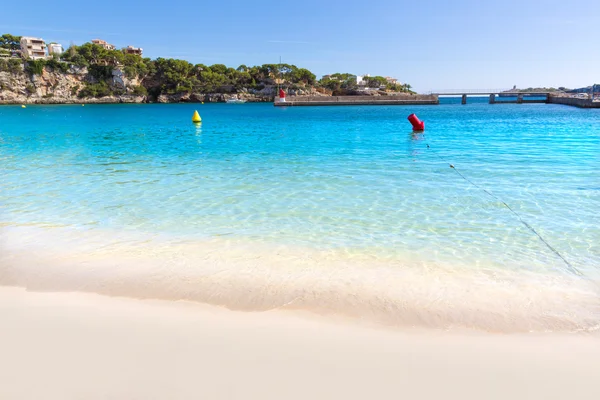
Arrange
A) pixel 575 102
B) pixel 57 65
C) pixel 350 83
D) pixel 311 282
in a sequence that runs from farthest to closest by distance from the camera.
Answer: pixel 350 83, pixel 57 65, pixel 575 102, pixel 311 282

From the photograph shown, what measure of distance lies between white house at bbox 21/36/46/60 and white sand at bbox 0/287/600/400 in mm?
143070

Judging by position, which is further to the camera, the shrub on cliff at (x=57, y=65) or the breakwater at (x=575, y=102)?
the shrub on cliff at (x=57, y=65)

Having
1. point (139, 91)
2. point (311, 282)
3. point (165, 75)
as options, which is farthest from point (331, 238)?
point (165, 75)

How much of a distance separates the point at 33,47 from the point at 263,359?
156 m

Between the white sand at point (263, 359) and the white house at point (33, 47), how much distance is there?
469 feet

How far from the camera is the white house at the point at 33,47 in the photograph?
391 ft

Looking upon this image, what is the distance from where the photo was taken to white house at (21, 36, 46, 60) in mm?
119125

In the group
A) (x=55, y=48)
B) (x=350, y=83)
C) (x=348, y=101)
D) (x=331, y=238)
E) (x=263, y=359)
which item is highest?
(x=55, y=48)

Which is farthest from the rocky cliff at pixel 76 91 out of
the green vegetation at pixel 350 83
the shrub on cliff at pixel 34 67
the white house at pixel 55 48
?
the white house at pixel 55 48

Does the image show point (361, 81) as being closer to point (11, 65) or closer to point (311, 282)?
point (11, 65)

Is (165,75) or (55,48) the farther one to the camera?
(55,48)

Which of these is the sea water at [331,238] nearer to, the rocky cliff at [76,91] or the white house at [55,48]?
the rocky cliff at [76,91]

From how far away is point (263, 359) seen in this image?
10.4 feet

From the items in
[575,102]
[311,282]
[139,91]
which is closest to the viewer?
[311,282]
